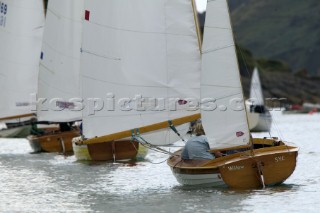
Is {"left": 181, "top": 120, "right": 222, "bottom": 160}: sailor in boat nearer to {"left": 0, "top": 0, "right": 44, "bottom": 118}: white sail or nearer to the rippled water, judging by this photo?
the rippled water

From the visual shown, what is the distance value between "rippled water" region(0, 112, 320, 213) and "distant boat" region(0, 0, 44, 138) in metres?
12.4

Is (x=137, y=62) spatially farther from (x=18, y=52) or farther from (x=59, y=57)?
(x=18, y=52)

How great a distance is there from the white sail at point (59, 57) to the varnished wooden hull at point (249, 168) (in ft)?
60.8

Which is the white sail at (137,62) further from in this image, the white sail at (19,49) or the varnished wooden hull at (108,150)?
the white sail at (19,49)

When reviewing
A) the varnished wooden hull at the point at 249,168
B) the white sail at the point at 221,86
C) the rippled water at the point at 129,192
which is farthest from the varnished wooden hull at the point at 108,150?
the white sail at the point at 221,86

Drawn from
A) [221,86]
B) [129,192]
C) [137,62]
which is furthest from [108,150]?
[221,86]

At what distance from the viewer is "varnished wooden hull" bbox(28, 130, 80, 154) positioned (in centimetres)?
4309

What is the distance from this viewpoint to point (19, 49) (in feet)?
159

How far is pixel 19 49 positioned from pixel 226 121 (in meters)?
26.0

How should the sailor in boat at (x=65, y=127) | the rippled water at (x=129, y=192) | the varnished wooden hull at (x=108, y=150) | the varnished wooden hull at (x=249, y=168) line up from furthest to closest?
1. the sailor in boat at (x=65, y=127)
2. the varnished wooden hull at (x=108, y=150)
3. the varnished wooden hull at (x=249, y=168)
4. the rippled water at (x=129, y=192)

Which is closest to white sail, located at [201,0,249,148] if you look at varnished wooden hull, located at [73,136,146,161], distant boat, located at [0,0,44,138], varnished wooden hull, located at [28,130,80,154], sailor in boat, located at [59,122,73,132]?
varnished wooden hull, located at [73,136,146,161]

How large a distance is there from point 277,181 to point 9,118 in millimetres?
25574

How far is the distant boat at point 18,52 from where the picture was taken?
4803 cm

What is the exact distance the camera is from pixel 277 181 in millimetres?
24797
